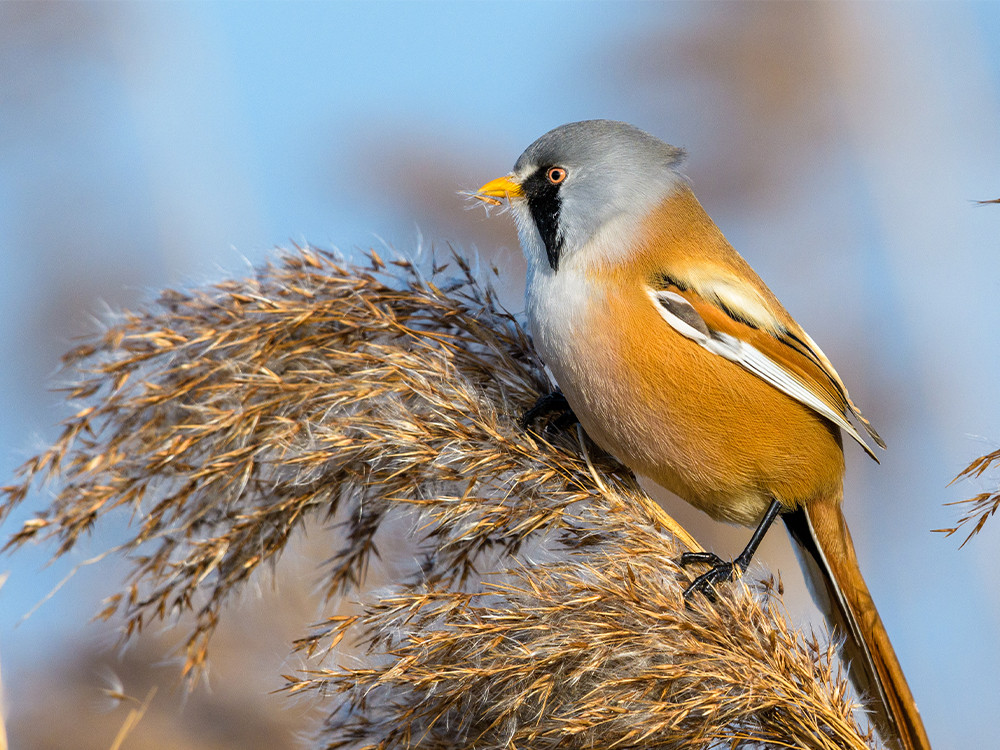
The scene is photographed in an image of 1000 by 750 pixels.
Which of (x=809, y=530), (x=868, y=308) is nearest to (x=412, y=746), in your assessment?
(x=809, y=530)

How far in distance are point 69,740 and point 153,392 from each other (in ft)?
4.76

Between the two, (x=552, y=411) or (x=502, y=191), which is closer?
(x=552, y=411)

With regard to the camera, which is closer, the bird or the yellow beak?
the bird

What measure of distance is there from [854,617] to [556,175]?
59.8 inches

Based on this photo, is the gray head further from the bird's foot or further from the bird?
the bird's foot

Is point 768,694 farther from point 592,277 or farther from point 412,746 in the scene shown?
point 592,277

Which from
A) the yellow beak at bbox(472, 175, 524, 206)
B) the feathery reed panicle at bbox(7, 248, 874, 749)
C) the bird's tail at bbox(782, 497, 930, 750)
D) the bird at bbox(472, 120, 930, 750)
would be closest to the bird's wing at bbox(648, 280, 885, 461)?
the bird at bbox(472, 120, 930, 750)

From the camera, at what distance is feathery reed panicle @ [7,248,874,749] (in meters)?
2.06

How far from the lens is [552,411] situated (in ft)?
9.20

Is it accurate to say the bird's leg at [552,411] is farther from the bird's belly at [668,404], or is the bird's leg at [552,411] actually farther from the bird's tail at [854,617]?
the bird's tail at [854,617]

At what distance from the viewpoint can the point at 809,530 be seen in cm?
302

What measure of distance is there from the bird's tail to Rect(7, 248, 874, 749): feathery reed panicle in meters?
0.56

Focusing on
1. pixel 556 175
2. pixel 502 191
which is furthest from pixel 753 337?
pixel 502 191

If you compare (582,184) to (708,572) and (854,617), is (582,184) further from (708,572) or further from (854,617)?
(854,617)
